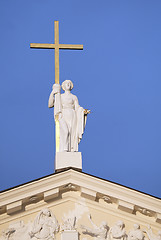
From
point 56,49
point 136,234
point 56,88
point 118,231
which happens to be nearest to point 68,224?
point 118,231

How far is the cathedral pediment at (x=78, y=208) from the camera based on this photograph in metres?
15.8

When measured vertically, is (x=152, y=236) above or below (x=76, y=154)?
below

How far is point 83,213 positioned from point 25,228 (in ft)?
5.85

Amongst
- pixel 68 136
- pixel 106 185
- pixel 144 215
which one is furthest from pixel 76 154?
pixel 144 215

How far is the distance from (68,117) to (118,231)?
4.16m

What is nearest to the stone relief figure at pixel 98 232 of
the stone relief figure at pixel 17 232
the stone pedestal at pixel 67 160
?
the stone relief figure at pixel 17 232

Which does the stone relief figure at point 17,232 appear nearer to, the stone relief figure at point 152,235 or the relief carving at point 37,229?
the relief carving at point 37,229

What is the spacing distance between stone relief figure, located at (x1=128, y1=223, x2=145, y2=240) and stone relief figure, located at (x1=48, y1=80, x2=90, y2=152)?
10.6 feet

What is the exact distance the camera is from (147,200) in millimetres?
16203

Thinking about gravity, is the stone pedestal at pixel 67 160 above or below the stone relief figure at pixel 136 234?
above

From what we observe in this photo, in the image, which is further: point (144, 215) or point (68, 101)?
point (68, 101)

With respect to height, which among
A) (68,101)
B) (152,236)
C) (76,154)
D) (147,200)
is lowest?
(152,236)

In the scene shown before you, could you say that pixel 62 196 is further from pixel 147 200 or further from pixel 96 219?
pixel 147 200

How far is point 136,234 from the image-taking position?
52.3 feet
